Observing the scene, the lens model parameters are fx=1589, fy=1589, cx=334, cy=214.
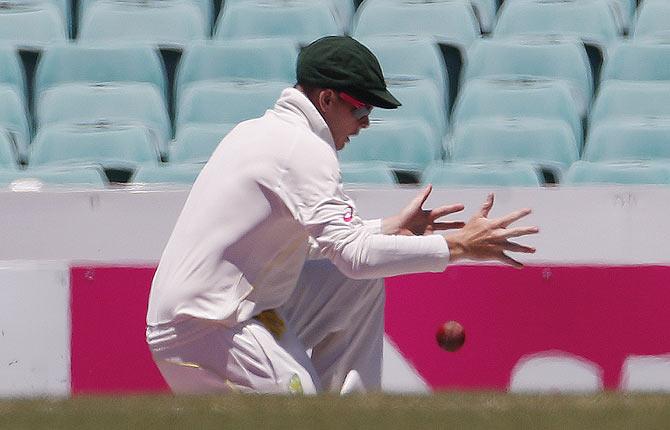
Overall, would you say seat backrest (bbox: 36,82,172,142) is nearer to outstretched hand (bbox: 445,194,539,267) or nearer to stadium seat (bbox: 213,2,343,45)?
stadium seat (bbox: 213,2,343,45)

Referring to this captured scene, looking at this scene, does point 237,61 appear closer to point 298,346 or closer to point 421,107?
point 421,107

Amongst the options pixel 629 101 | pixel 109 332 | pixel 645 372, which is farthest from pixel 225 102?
pixel 645 372

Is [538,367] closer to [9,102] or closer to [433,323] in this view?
[433,323]

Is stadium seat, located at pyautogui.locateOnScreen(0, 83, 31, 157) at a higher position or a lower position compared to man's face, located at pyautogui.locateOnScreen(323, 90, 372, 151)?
lower

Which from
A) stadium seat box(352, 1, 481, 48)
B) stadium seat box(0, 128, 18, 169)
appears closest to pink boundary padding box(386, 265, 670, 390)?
stadium seat box(0, 128, 18, 169)

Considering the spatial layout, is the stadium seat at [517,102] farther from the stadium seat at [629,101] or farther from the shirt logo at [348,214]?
the shirt logo at [348,214]

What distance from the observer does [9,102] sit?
6.29 m

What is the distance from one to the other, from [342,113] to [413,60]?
2397mm

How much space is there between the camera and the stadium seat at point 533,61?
6207 mm

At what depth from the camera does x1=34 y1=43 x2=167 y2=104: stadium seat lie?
21.4 feet

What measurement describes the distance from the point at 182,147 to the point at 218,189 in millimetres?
2065

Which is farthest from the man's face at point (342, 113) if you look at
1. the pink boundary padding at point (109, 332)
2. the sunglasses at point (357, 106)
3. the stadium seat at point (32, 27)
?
the stadium seat at point (32, 27)

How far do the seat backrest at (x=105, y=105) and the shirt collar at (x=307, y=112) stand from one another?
7.40 feet

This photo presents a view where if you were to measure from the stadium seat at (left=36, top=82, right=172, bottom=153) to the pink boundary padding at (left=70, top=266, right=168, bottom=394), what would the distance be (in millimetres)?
1419
